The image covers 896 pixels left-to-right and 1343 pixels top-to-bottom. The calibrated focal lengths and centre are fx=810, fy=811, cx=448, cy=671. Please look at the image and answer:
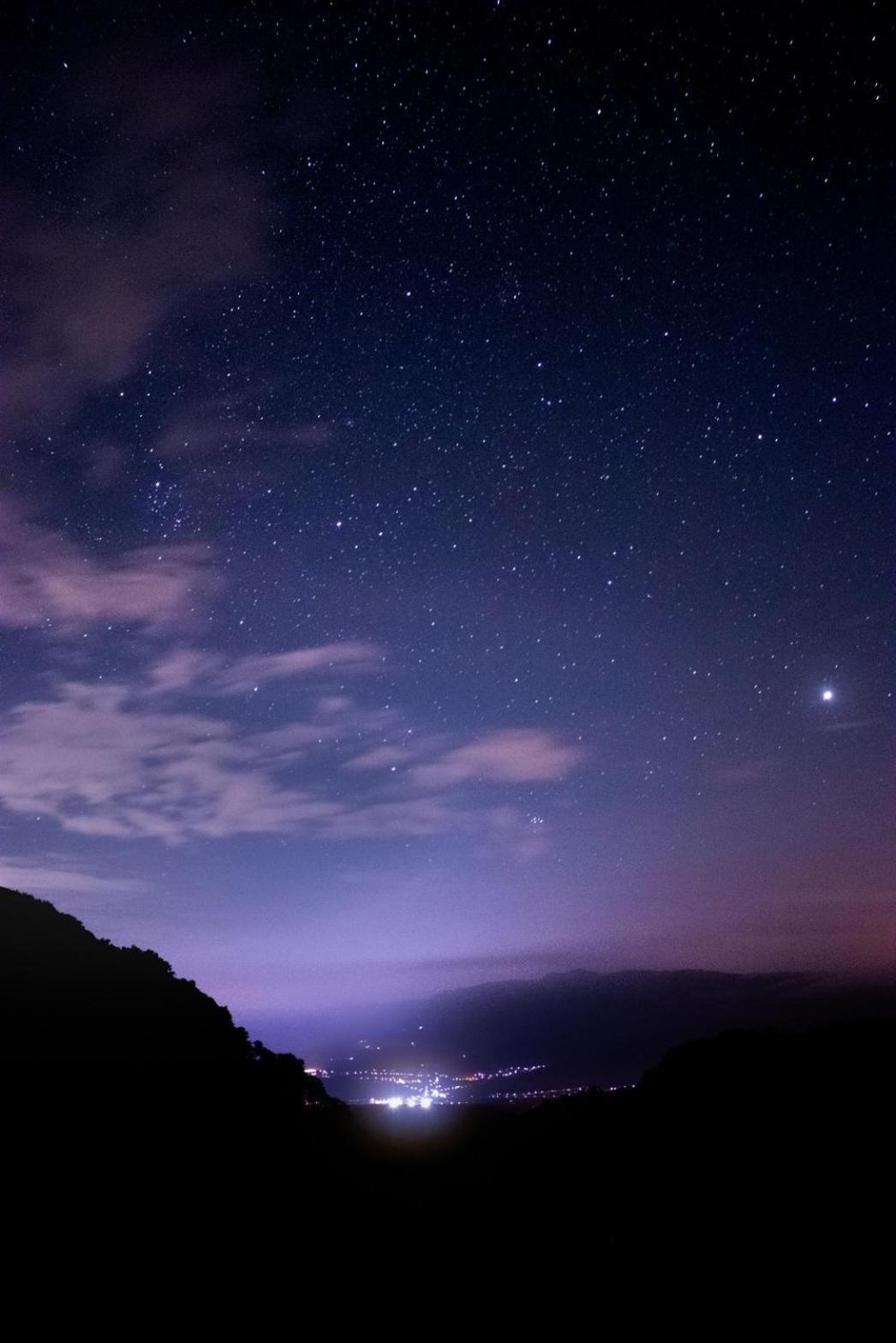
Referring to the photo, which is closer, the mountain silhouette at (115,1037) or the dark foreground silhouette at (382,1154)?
the dark foreground silhouette at (382,1154)

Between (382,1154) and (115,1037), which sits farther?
(382,1154)

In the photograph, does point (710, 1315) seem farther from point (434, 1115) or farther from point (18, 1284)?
point (434, 1115)

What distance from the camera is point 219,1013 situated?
3347 cm

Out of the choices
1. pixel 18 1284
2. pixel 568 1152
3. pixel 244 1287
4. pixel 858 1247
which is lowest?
pixel 568 1152

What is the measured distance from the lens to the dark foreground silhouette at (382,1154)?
63.4ft

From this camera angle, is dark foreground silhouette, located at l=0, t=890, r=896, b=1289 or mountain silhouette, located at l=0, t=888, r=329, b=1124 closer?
dark foreground silhouette, located at l=0, t=890, r=896, b=1289

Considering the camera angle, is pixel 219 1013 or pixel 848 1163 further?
pixel 219 1013

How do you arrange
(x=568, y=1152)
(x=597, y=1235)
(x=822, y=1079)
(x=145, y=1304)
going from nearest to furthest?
(x=145, y=1304) < (x=597, y=1235) < (x=822, y=1079) < (x=568, y=1152)

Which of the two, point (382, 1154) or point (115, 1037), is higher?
point (115, 1037)

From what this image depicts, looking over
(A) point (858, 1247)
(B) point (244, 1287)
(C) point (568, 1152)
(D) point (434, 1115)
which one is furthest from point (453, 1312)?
(D) point (434, 1115)

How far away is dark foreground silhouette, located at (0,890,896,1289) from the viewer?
19.3 metres

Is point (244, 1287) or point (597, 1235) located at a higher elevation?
point (244, 1287)

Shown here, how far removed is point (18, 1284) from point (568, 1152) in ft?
91.5

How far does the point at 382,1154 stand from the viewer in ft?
130
